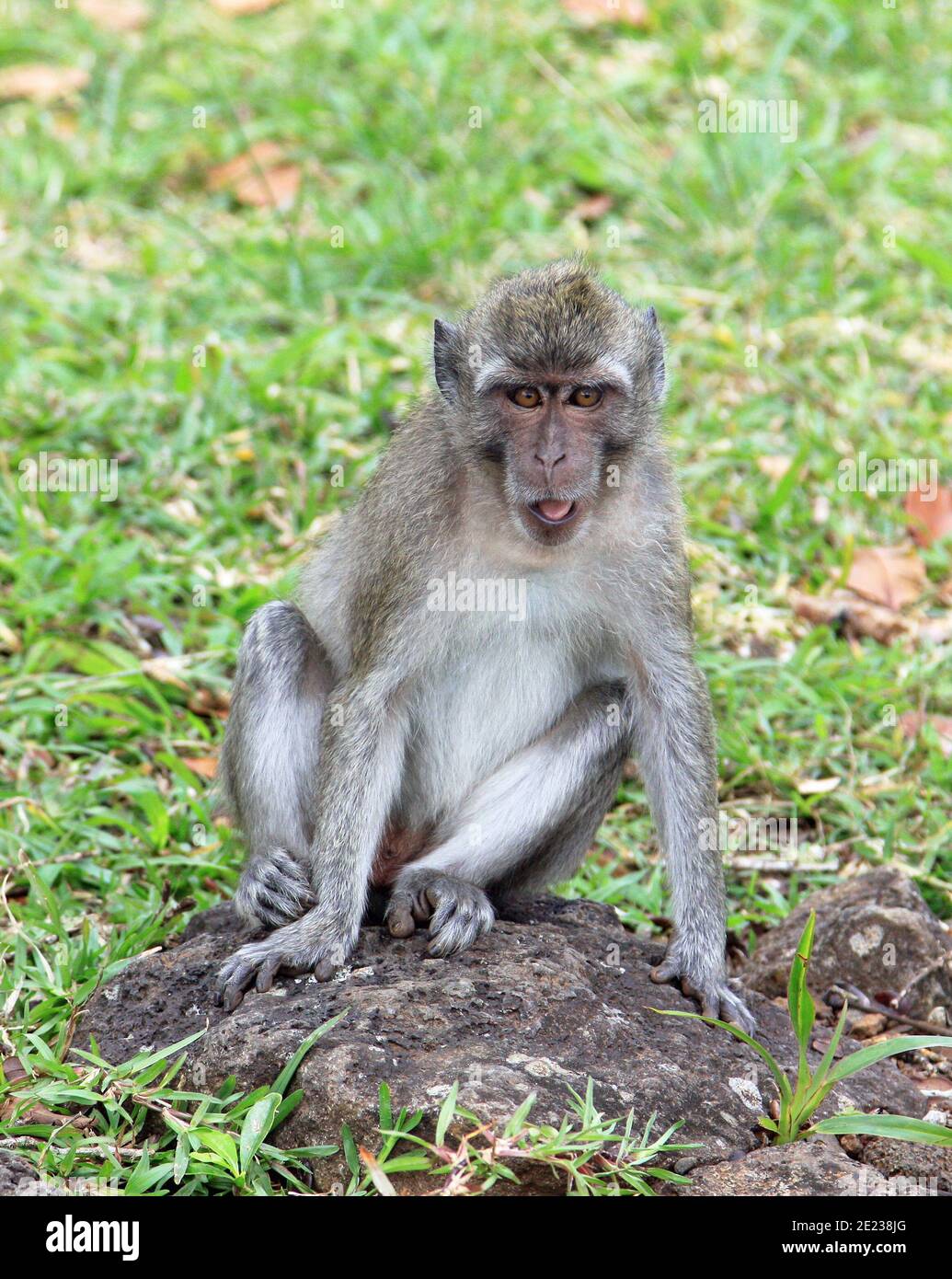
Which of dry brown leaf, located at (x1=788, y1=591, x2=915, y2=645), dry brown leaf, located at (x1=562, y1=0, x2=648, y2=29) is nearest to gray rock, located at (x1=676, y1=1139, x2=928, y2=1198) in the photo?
dry brown leaf, located at (x1=788, y1=591, x2=915, y2=645)

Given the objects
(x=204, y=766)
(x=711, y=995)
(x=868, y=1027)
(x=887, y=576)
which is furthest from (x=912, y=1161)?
(x=887, y=576)

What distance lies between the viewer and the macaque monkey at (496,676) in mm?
5023

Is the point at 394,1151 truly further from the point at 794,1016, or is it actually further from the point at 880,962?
the point at 880,962

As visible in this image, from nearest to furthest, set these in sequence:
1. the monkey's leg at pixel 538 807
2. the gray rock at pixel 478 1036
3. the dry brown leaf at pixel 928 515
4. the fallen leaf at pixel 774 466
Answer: the gray rock at pixel 478 1036 → the monkey's leg at pixel 538 807 → the dry brown leaf at pixel 928 515 → the fallen leaf at pixel 774 466

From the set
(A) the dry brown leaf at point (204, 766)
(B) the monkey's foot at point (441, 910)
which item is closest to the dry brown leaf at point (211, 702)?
(A) the dry brown leaf at point (204, 766)

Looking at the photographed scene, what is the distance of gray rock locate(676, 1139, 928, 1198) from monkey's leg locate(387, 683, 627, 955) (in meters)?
1.31

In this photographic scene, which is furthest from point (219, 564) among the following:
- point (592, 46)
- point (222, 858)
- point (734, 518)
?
point (592, 46)

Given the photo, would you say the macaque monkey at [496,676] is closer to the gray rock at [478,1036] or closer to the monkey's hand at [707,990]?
the monkey's hand at [707,990]

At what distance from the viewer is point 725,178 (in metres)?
9.70

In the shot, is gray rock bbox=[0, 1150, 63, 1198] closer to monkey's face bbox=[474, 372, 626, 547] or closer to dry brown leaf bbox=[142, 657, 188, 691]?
monkey's face bbox=[474, 372, 626, 547]

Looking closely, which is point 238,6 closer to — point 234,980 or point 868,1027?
point 234,980

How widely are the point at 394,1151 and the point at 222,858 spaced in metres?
2.24

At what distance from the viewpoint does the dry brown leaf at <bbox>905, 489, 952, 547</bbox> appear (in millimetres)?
8117

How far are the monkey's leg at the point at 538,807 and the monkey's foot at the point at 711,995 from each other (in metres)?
0.55
